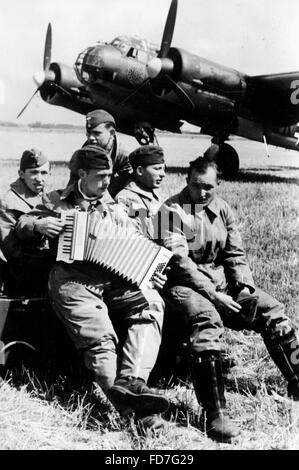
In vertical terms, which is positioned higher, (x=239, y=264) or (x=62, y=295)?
(x=239, y=264)

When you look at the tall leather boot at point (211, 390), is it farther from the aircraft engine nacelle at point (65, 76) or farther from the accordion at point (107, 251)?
the aircraft engine nacelle at point (65, 76)

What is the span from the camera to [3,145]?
22547mm

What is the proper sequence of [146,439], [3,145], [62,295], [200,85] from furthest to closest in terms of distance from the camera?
1. [3,145]
2. [200,85]
3. [62,295]
4. [146,439]

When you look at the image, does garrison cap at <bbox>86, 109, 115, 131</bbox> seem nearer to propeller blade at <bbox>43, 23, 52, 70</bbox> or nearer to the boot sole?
the boot sole

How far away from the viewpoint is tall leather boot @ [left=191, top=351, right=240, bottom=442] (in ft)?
11.5

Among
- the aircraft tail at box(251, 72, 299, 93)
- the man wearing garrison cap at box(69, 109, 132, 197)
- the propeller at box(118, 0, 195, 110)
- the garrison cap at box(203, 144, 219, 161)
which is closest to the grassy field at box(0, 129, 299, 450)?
the garrison cap at box(203, 144, 219, 161)

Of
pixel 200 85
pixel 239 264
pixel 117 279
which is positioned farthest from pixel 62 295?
pixel 200 85

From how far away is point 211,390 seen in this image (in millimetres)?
3605

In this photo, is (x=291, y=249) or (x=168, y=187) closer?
(x=291, y=249)

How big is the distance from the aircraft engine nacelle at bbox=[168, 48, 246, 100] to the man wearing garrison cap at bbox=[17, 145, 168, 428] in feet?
29.8

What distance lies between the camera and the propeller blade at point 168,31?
1367cm

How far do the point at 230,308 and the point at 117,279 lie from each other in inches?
34.4

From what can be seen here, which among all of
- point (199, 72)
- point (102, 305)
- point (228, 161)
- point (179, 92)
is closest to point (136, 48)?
point (179, 92)

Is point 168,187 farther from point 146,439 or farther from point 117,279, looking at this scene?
point 146,439
